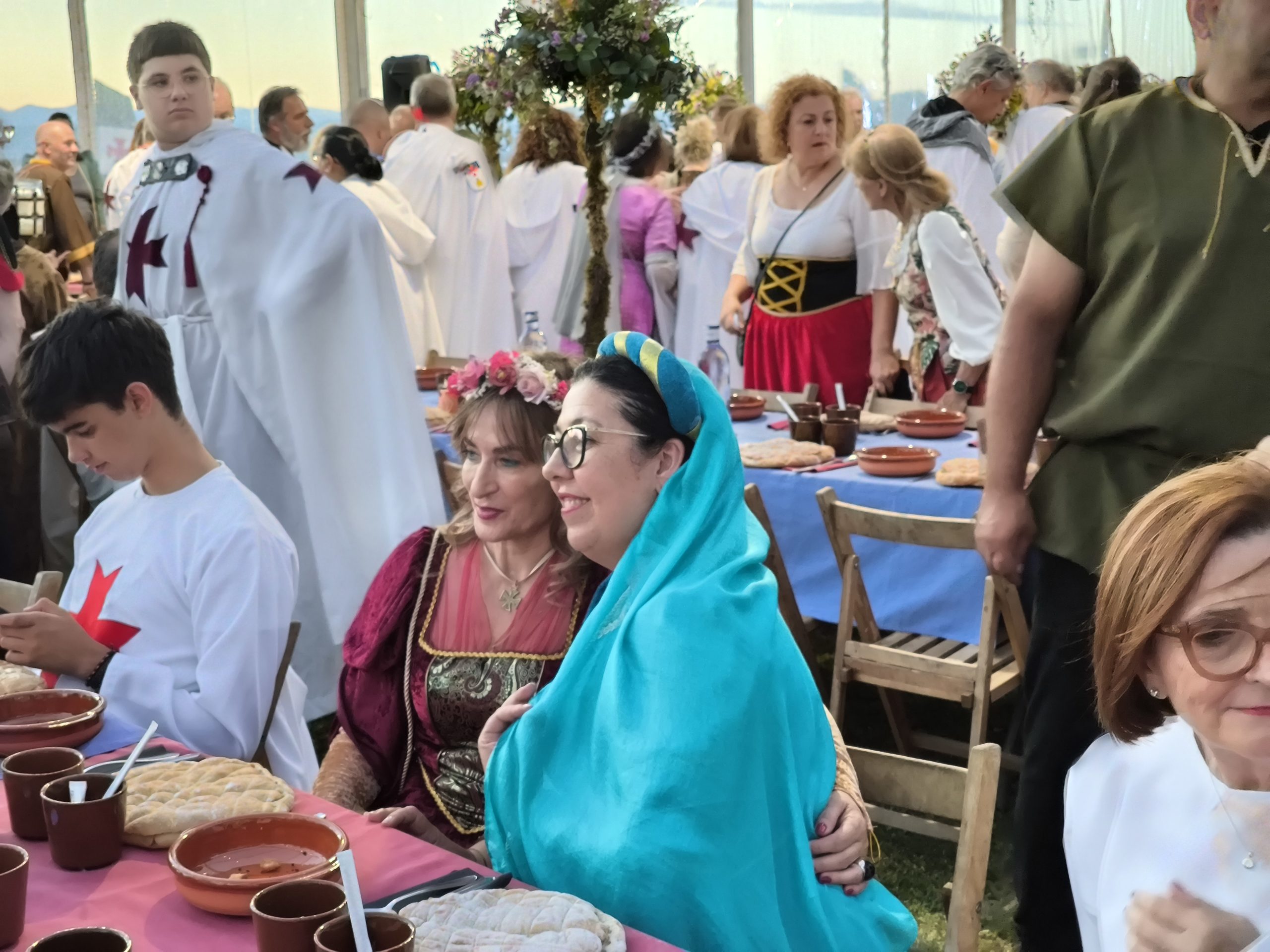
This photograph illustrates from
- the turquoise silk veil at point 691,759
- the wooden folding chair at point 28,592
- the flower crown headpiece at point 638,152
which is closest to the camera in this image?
the turquoise silk veil at point 691,759

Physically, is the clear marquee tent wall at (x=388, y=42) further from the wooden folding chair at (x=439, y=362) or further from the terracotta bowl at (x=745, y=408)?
the terracotta bowl at (x=745, y=408)

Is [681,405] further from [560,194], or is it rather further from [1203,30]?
[560,194]

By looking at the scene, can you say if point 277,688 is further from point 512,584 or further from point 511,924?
point 511,924

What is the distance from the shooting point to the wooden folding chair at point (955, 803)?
159 cm

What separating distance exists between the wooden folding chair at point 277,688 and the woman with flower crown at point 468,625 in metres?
0.10

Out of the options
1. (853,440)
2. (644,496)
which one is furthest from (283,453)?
(644,496)

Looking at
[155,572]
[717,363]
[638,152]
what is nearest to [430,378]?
[717,363]

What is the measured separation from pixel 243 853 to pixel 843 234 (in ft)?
14.4

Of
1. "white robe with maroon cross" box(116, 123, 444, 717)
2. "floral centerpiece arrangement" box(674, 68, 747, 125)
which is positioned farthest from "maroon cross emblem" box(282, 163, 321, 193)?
"floral centerpiece arrangement" box(674, 68, 747, 125)

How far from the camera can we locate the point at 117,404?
2424mm

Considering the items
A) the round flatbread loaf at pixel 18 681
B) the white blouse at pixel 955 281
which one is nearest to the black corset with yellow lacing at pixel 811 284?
the white blouse at pixel 955 281

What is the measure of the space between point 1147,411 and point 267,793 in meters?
1.40

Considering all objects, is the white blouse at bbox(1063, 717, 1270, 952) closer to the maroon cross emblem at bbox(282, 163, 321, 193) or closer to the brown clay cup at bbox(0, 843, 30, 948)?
the brown clay cup at bbox(0, 843, 30, 948)

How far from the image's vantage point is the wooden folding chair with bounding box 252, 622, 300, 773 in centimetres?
227
